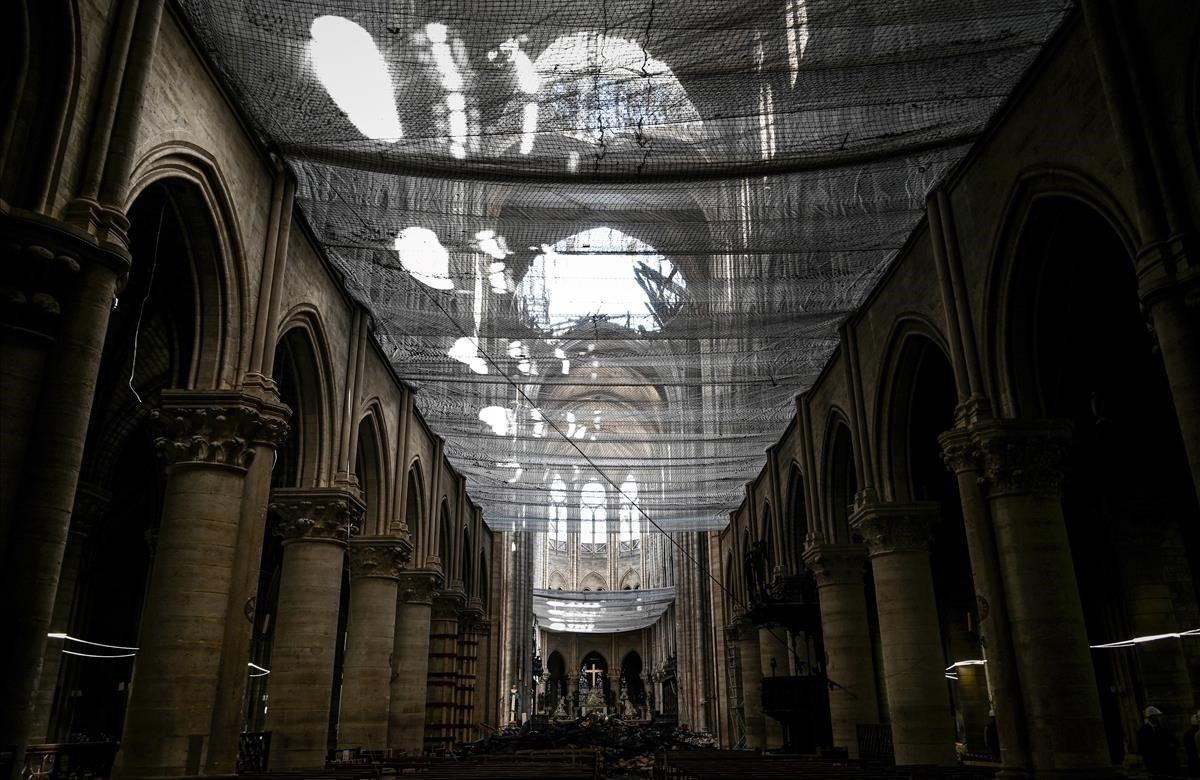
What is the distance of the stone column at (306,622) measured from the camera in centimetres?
1378

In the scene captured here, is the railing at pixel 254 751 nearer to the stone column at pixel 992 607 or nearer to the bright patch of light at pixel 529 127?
the bright patch of light at pixel 529 127

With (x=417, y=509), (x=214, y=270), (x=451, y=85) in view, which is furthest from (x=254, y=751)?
(x=451, y=85)

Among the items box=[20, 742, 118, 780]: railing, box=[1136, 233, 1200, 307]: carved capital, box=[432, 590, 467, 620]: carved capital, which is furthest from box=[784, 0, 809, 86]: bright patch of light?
box=[432, 590, 467, 620]: carved capital

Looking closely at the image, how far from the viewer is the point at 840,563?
1870 centimetres

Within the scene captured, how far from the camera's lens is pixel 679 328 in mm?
15984

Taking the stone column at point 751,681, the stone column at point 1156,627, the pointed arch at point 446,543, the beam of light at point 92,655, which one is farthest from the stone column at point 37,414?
the stone column at point 751,681

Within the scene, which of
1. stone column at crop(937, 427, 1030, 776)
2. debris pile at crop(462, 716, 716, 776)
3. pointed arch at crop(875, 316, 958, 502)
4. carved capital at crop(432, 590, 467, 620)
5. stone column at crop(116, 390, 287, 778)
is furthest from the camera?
carved capital at crop(432, 590, 467, 620)

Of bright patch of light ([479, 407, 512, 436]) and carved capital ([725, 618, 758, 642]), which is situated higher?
bright patch of light ([479, 407, 512, 436])

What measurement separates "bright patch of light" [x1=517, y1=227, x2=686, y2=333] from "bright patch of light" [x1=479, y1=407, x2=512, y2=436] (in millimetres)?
5579

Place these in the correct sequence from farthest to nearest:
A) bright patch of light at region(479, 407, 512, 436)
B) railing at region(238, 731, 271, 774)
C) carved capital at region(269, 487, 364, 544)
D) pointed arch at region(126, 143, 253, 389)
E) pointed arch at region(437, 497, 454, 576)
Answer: pointed arch at region(437, 497, 454, 576)
bright patch of light at region(479, 407, 512, 436)
carved capital at region(269, 487, 364, 544)
railing at region(238, 731, 271, 774)
pointed arch at region(126, 143, 253, 389)

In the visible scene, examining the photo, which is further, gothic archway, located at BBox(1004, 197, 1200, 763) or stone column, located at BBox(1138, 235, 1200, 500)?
gothic archway, located at BBox(1004, 197, 1200, 763)

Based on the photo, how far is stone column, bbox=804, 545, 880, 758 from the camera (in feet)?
57.5

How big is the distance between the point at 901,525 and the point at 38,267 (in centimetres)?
1334

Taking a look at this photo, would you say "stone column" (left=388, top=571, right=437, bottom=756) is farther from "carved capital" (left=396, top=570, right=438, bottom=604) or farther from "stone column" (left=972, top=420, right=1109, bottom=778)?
"stone column" (left=972, top=420, right=1109, bottom=778)
